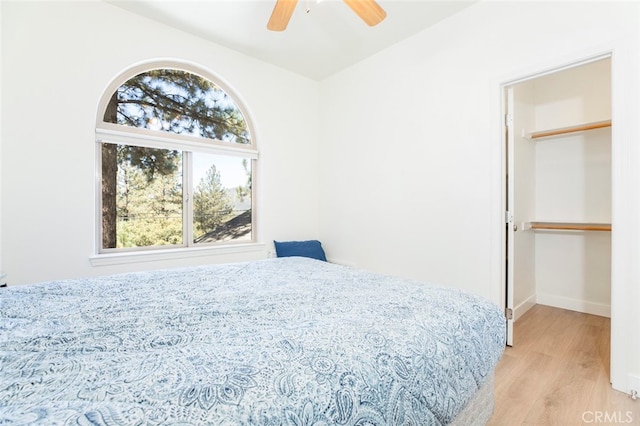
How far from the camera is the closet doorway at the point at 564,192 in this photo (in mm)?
3053

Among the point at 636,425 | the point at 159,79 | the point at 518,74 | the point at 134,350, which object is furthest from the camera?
the point at 159,79

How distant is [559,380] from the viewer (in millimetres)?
1942

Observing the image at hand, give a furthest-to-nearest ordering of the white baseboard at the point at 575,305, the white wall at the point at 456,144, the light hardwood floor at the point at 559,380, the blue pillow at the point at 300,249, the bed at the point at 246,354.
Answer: the blue pillow at the point at 300,249 → the white baseboard at the point at 575,305 → the white wall at the point at 456,144 → the light hardwood floor at the point at 559,380 → the bed at the point at 246,354

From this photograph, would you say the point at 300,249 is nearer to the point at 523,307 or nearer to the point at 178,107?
the point at 178,107

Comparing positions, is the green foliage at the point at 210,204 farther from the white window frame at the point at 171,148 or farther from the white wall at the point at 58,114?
the white wall at the point at 58,114

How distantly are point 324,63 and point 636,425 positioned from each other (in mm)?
3780

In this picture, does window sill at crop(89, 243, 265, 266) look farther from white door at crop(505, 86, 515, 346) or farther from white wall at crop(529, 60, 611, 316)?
white wall at crop(529, 60, 611, 316)

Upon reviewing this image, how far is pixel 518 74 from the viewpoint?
2.22 m

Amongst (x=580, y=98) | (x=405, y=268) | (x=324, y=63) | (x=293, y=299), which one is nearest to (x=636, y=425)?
(x=405, y=268)

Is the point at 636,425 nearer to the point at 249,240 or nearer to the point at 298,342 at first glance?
the point at 298,342

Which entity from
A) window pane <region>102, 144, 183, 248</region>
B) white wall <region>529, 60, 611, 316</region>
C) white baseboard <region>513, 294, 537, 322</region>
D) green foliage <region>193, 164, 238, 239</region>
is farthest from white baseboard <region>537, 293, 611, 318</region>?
window pane <region>102, 144, 183, 248</region>

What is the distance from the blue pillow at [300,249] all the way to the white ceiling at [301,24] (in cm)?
211

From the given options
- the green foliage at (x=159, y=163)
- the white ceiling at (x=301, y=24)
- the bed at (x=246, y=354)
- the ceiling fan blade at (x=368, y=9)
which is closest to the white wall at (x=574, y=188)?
the white ceiling at (x=301, y=24)

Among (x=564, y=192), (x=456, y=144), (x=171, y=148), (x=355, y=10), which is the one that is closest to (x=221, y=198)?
(x=171, y=148)
